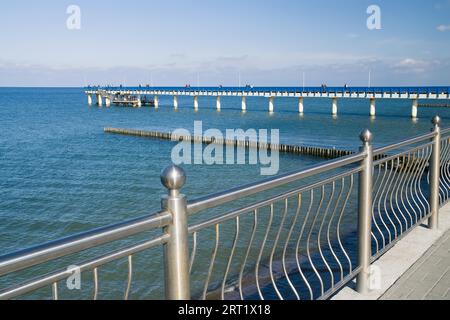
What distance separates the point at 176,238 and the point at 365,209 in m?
2.36

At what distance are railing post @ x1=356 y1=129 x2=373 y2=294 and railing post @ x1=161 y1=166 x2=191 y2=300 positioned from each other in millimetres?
2242

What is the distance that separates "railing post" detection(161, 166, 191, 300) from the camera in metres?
2.27

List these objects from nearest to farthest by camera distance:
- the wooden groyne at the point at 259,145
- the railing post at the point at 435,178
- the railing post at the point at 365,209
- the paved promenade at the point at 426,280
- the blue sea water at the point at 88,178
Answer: the paved promenade at the point at 426,280, the railing post at the point at 365,209, the railing post at the point at 435,178, the blue sea water at the point at 88,178, the wooden groyne at the point at 259,145

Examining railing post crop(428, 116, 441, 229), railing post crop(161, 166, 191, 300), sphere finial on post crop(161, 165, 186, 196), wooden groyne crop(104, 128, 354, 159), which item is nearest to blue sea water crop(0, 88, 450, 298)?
wooden groyne crop(104, 128, 354, 159)

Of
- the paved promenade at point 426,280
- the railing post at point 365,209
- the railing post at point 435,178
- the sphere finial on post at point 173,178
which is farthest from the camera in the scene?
the railing post at point 435,178

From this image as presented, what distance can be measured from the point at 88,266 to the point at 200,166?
2576 cm

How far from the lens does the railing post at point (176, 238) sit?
7.43 ft

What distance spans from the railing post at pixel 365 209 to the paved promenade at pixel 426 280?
9.5 inches

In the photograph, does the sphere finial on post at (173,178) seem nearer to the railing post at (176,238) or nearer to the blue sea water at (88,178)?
the railing post at (176,238)

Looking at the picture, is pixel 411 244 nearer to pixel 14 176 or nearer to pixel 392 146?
pixel 392 146

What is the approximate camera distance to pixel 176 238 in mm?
2346

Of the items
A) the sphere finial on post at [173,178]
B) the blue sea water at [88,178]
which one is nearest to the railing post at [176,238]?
the sphere finial on post at [173,178]
